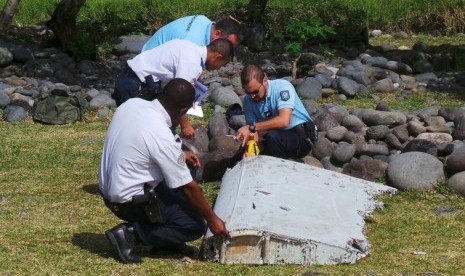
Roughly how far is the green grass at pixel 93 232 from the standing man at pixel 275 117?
645 millimetres

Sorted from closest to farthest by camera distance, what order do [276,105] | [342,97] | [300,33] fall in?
[276,105] < [342,97] < [300,33]

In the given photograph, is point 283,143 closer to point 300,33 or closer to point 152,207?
point 152,207

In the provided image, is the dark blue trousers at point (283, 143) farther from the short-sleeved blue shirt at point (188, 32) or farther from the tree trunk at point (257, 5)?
the tree trunk at point (257, 5)

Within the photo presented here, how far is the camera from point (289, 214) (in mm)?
6664

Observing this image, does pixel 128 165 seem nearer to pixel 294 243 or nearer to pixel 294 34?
pixel 294 243

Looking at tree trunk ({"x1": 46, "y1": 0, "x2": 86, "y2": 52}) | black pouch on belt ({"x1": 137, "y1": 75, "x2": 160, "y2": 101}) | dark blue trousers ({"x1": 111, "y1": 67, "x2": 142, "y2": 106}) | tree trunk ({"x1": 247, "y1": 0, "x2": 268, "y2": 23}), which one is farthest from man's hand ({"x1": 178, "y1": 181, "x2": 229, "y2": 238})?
tree trunk ({"x1": 247, "y1": 0, "x2": 268, "y2": 23})

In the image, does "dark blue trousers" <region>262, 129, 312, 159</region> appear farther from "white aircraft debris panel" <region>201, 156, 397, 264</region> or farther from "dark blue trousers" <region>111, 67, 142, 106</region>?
"dark blue trousers" <region>111, 67, 142, 106</region>

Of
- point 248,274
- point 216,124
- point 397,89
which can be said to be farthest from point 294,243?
point 397,89

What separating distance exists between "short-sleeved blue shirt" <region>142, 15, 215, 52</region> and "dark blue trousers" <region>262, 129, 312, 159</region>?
37.3 inches

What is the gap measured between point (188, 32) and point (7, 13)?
25.5ft

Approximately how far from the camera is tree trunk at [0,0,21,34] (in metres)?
15.0

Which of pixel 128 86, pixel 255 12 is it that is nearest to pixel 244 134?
pixel 128 86

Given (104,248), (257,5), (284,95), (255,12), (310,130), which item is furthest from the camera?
(257,5)

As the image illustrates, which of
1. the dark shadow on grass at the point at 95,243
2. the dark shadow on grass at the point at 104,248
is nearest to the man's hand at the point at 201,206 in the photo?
the dark shadow on grass at the point at 104,248
